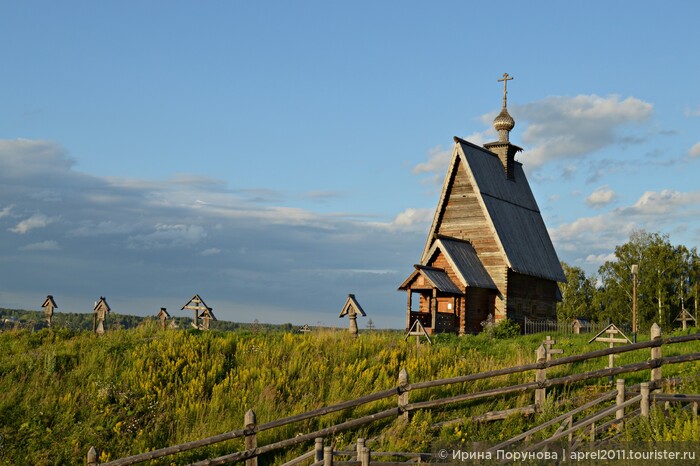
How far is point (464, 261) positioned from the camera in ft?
127

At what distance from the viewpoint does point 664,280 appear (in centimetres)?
6197

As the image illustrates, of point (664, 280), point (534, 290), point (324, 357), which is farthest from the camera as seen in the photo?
point (664, 280)

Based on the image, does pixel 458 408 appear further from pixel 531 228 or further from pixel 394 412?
pixel 531 228

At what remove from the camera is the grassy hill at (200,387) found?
1769cm

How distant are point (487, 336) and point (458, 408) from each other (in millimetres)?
17166

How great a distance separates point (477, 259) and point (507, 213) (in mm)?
3809

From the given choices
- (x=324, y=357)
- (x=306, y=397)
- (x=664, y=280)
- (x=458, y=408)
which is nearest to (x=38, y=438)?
(x=306, y=397)

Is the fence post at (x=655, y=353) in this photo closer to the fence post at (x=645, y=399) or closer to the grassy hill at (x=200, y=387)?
the grassy hill at (x=200, y=387)

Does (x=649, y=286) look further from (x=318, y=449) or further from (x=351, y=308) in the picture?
(x=318, y=449)

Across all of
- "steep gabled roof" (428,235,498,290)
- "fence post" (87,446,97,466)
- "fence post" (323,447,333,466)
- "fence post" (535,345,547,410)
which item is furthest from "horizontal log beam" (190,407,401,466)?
"steep gabled roof" (428,235,498,290)

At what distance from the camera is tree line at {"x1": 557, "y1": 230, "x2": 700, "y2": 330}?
6209 centimetres

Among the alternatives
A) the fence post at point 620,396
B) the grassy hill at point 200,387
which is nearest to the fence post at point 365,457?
the grassy hill at point 200,387

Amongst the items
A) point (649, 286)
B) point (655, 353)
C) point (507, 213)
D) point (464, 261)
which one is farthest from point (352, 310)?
point (649, 286)

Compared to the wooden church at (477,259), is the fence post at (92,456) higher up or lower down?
lower down
